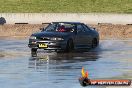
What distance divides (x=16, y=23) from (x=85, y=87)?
33.7 meters

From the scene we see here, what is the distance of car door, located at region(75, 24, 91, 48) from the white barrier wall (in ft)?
56.1

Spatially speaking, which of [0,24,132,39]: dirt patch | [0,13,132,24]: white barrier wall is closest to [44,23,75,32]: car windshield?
[0,24,132,39]: dirt patch

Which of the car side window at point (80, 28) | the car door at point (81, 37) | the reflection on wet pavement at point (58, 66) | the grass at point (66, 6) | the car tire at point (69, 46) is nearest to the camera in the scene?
the reflection on wet pavement at point (58, 66)

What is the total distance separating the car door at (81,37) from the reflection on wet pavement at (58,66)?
64 cm

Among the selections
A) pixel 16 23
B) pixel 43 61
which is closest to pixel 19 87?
pixel 43 61

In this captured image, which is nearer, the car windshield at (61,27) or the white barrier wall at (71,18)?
the car windshield at (61,27)

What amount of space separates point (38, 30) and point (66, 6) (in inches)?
595

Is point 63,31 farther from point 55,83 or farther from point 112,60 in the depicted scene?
point 55,83

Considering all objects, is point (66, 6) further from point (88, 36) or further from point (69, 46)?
point (69, 46)

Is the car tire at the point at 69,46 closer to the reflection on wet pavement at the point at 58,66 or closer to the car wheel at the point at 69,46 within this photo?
the car wheel at the point at 69,46

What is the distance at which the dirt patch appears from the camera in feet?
147

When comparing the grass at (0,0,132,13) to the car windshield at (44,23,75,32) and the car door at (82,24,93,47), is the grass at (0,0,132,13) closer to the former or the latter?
the car door at (82,24,93,47)

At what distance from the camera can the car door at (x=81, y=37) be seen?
30672 mm

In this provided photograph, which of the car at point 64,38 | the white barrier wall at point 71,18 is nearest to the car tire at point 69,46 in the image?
the car at point 64,38
